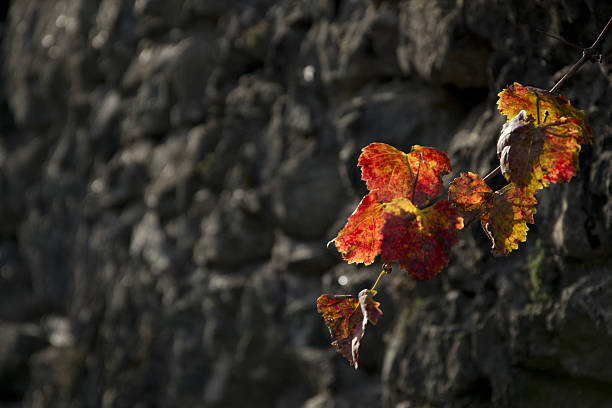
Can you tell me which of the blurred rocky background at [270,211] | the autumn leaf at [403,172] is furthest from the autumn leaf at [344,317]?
the blurred rocky background at [270,211]

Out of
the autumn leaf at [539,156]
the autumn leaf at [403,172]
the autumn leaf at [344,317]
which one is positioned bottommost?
the autumn leaf at [344,317]

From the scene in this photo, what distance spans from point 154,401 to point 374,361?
1.18 m

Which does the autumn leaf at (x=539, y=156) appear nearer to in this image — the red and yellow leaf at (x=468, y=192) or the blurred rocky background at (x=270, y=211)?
the red and yellow leaf at (x=468, y=192)

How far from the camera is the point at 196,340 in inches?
92.1

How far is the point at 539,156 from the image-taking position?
76 cm

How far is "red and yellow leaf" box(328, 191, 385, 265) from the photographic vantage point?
2.73ft

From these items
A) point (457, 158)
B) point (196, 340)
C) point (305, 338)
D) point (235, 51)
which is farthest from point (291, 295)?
point (235, 51)

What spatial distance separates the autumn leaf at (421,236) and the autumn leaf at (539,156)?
10 cm

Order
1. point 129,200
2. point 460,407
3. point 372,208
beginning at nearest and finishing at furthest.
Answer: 1. point 372,208
2. point 460,407
3. point 129,200

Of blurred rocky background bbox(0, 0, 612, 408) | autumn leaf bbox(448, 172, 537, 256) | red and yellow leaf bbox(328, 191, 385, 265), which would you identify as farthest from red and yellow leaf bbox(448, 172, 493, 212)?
blurred rocky background bbox(0, 0, 612, 408)

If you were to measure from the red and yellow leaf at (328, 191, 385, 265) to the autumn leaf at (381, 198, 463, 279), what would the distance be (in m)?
0.06

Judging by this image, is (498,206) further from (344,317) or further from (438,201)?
(344,317)

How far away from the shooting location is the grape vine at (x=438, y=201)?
0.76 meters

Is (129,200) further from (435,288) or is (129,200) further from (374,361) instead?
(435,288)
